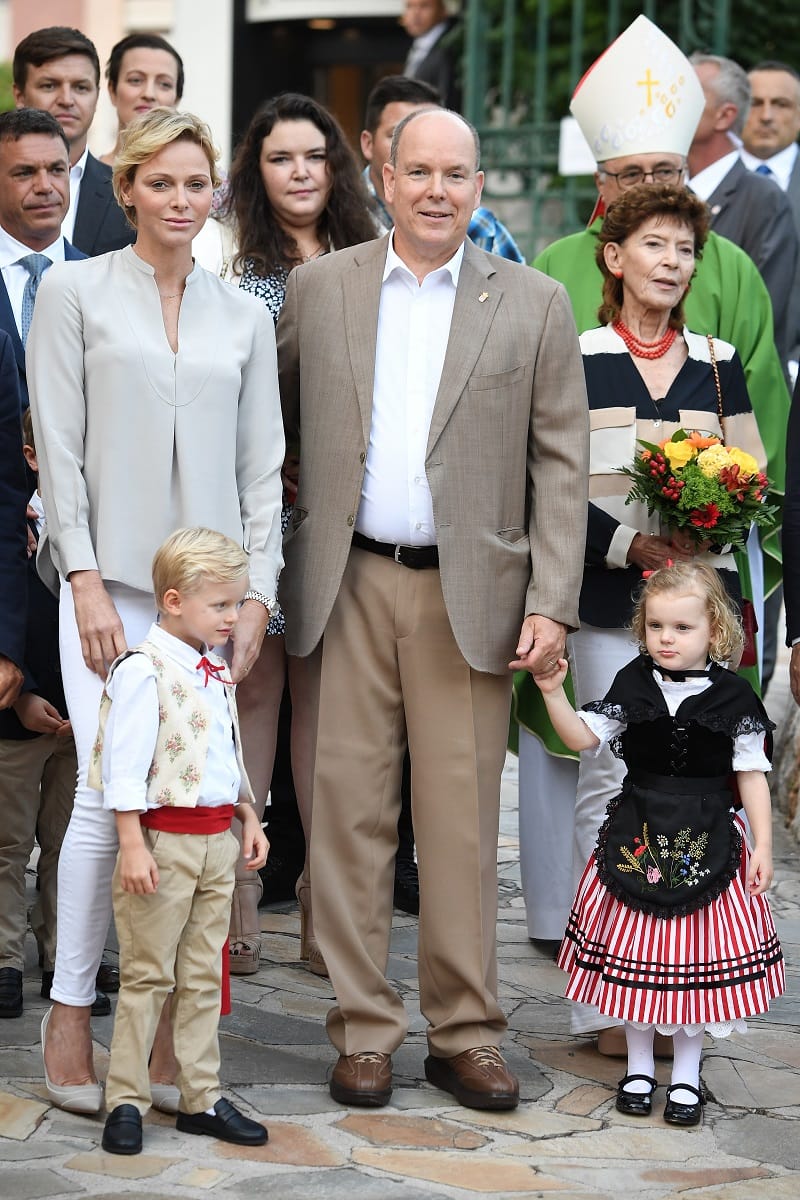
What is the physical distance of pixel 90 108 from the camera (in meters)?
6.10

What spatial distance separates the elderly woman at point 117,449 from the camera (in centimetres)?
379

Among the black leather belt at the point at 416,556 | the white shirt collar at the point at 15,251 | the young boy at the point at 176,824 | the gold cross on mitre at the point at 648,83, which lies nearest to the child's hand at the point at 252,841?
the young boy at the point at 176,824

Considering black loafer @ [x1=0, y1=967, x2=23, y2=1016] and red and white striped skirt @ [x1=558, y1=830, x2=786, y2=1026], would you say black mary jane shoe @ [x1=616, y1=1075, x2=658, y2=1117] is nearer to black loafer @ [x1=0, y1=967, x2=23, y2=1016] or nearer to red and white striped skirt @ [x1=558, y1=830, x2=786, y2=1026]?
red and white striped skirt @ [x1=558, y1=830, x2=786, y2=1026]

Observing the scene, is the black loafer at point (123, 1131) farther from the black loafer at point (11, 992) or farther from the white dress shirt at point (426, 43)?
the white dress shirt at point (426, 43)

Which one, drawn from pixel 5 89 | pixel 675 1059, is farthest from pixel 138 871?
pixel 5 89

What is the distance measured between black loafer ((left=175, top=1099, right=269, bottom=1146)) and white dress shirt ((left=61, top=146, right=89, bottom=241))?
290cm

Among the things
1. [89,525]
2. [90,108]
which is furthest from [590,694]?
[90,108]

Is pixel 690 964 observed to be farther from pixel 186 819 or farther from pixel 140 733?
pixel 140 733

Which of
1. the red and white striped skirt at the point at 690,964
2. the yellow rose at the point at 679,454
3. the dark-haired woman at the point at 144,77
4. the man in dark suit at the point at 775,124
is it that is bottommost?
the red and white striped skirt at the point at 690,964

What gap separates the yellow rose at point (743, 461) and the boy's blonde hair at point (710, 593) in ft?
0.99

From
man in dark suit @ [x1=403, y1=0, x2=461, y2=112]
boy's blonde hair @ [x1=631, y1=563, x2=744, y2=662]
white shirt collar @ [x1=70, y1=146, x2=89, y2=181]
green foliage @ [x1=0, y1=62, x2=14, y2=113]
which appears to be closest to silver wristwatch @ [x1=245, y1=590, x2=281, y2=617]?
boy's blonde hair @ [x1=631, y1=563, x2=744, y2=662]

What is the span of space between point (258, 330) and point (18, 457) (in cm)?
60

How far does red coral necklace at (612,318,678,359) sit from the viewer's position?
→ 4.62m

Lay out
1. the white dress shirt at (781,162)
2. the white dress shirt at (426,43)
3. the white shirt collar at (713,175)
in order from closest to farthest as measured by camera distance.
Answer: the white shirt collar at (713,175), the white dress shirt at (781,162), the white dress shirt at (426,43)
